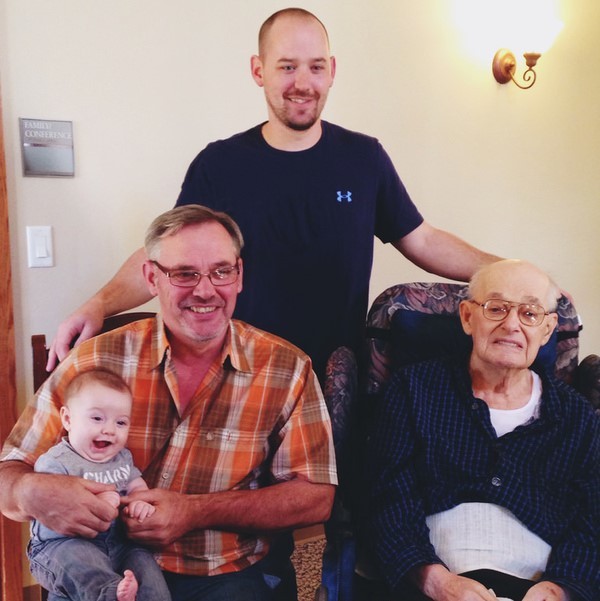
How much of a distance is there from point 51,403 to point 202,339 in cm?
35

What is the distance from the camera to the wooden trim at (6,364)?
2.10 meters

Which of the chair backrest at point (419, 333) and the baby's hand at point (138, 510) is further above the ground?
the chair backrest at point (419, 333)

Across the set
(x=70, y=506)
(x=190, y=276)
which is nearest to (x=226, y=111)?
(x=190, y=276)

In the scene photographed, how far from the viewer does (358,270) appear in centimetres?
210

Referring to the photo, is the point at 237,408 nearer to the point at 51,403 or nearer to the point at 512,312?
the point at 51,403

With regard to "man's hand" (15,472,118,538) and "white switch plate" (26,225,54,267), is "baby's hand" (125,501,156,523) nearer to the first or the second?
"man's hand" (15,472,118,538)

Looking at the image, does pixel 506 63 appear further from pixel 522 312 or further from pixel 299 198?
pixel 522 312

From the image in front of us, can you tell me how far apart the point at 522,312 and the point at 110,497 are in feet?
3.31

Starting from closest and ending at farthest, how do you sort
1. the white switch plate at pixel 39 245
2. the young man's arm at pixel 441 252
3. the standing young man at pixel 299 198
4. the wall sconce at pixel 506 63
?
the standing young man at pixel 299 198
the young man's arm at pixel 441 252
the white switch plate at pixel 39 245
the wall sconce at pixel 506 63

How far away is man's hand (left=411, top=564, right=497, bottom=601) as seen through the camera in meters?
1.36

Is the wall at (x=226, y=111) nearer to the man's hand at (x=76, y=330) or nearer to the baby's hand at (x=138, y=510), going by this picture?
the man's hand at (x=76, y=330)

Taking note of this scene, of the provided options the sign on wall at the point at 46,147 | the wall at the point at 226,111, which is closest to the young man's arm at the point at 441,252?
the wall at the point at 226,111

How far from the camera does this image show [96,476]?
4.21ft

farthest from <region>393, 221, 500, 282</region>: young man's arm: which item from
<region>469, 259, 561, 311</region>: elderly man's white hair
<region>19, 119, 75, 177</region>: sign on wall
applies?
<region>19, 119, 75, 177</region>: sign on wall
